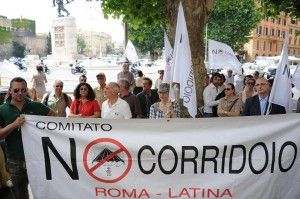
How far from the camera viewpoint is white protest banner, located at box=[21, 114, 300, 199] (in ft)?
14.7

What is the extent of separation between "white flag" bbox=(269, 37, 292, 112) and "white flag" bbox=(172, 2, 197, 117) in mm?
970

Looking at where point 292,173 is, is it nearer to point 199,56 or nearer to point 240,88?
point 199,56

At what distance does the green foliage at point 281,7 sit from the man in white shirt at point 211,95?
188 inches

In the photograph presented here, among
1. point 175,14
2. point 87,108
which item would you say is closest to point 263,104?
point 87,108

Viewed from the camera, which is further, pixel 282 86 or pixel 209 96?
pixel 209 96

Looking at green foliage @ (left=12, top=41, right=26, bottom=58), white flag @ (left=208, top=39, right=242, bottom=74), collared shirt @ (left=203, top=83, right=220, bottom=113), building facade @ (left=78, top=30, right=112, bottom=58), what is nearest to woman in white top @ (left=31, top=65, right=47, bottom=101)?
white flag @ (left=208, top=39, right=242, bottom=74)

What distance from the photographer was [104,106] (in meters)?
6.27

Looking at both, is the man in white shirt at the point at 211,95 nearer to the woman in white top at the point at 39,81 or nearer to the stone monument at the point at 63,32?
the woman in white top at the point at 39,81

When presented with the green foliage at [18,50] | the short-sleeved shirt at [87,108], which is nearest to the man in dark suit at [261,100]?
the short-sleeved shirt at [87,108]

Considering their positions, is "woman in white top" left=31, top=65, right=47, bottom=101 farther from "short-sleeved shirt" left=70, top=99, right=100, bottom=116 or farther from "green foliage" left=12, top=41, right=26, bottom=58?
"green foliage" left=12, top=41, right=26, bottom=58

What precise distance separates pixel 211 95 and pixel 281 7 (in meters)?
5.41

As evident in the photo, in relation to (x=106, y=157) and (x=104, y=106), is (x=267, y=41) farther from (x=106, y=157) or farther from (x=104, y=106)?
(x=106, y=157)

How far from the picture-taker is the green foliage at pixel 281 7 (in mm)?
12125

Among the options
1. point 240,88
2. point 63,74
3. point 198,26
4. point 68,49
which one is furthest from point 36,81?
point 68,49
